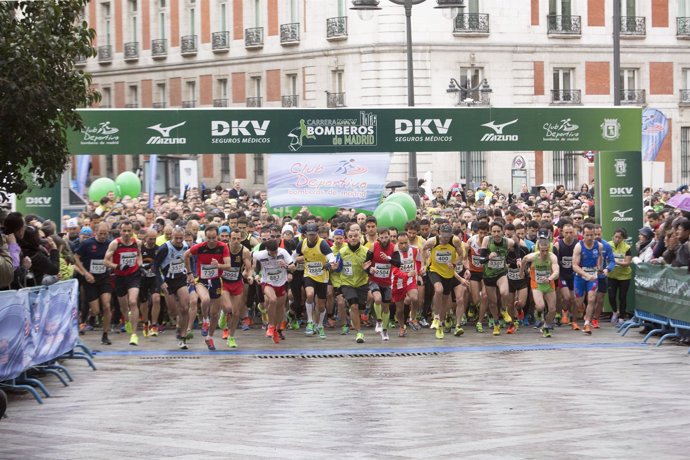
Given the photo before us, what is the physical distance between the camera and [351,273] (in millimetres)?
21797

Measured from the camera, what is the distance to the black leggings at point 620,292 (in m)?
23.7

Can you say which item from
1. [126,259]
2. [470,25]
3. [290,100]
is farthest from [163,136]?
[290,100]

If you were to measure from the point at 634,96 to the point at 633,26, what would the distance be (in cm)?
279

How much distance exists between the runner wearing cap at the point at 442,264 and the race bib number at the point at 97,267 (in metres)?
4.74

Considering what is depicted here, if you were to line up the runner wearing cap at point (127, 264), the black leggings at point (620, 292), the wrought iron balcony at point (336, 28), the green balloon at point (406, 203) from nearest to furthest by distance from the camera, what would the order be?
the runner wearing cap at point (127, 264), the black leggings at point (620, 292), the green balloon at point (406, 203), the wrought iron balcony at point (336, 28)

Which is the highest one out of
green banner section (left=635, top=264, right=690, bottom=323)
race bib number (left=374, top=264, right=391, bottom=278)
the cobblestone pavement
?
race bib number (left=374, top=264, right=391, bottom=278)

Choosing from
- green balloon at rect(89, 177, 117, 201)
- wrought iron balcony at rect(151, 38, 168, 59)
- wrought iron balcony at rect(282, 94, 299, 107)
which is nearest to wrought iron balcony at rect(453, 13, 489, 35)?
wrought iron balcony at rect(282, 94, 299, 107)

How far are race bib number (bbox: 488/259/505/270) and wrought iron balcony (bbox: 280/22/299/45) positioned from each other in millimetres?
36931

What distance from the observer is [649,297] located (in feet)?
70.4

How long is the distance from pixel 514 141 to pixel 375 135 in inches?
94.2

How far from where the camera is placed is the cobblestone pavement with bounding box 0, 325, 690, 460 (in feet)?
39.6

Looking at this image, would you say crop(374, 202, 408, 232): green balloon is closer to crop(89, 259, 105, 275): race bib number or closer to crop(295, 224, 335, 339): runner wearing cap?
crop(295, 224, 335, 339): runner wearing cap

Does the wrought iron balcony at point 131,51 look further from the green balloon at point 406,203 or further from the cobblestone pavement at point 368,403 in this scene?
the cobblestone pavement at point 368,403

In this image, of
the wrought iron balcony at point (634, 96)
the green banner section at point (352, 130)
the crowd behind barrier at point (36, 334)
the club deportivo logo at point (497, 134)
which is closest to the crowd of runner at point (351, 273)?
the green banner section at point (352, 130)
